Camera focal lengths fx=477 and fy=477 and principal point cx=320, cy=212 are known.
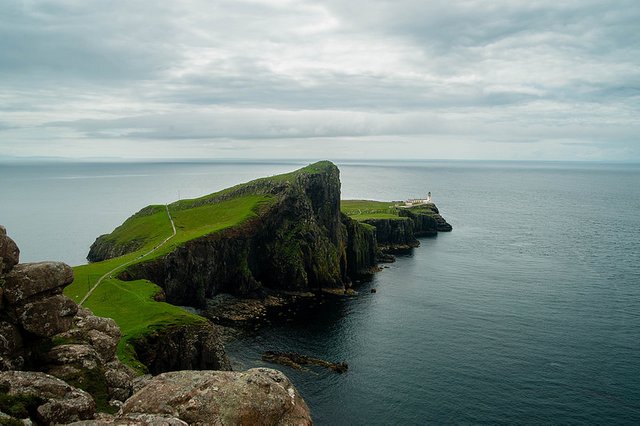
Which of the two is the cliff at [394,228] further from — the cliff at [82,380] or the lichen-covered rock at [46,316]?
the lichen-covered rock at [46,316]

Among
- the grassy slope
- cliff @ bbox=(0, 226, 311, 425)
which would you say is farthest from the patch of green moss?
the grassy slope

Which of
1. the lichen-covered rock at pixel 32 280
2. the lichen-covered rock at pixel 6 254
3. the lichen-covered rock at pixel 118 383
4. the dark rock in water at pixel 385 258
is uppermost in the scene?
the lichen-covered rock at pixel 6 254

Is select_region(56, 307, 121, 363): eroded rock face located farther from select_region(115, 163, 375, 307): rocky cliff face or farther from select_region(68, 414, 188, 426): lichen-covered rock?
select_region(115, 163, 375, 307): rocky cliff face

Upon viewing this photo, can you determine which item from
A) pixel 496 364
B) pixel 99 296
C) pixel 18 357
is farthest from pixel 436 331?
pixel 18 357

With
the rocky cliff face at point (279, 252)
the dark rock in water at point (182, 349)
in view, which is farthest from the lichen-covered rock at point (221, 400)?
the rocky cliff face at point (279, 252)

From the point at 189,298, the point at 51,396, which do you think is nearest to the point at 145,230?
the point at 189,298
